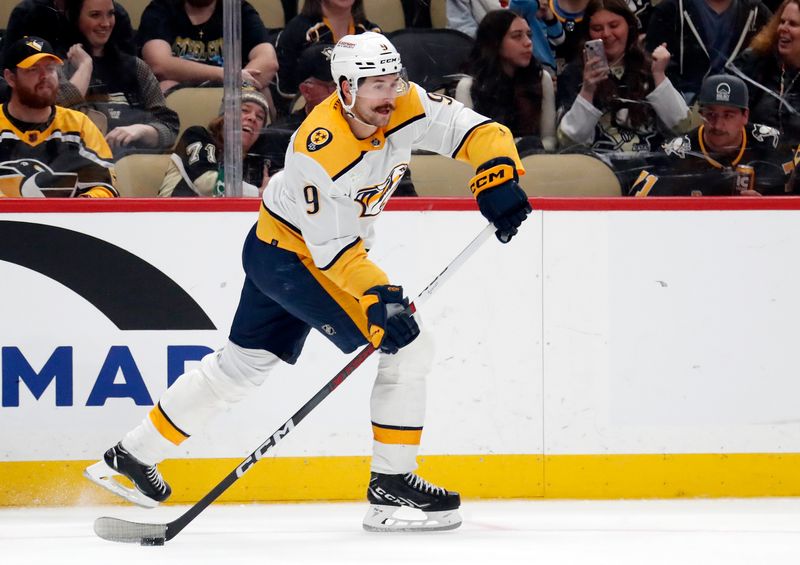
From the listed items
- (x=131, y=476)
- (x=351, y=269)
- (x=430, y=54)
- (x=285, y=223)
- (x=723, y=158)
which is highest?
(x=430, y=54)

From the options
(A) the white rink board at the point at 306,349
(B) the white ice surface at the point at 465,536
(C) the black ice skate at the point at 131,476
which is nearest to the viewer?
(B) the white ice surface at the point at 465,536

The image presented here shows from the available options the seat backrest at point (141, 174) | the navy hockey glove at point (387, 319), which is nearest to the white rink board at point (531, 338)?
the seat backrest at point (141, 174)

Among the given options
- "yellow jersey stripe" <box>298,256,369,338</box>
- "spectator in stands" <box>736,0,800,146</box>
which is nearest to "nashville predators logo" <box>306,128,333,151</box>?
"yellow jersey stripe" <box>298,256,369,338</box>

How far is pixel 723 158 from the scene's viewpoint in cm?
394

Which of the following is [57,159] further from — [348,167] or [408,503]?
[408,503]

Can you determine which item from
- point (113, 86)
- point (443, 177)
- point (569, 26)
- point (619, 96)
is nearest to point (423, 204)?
point (443, 177)

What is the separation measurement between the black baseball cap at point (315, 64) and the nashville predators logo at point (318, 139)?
1067 millimetres

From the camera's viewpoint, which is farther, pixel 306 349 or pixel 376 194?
pixel 306 349

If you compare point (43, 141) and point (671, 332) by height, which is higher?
point (43, 141)

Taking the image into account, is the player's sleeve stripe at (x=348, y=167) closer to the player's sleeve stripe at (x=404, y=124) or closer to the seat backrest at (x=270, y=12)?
the player's sleeve stripe at (x=404, y=124)

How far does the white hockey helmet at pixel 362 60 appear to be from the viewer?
9.36 ft

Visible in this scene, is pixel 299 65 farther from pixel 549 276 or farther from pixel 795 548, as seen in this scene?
pixel 795 548

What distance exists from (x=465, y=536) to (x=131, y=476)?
943 mm

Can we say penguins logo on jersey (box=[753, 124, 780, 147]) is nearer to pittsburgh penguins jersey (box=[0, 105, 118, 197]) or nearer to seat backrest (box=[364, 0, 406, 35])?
seat backrest (box=[364, 0, 406, 35])
